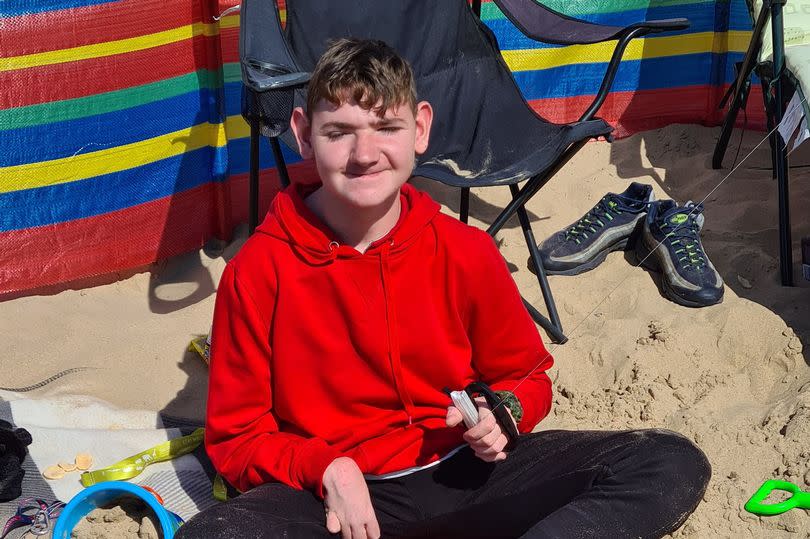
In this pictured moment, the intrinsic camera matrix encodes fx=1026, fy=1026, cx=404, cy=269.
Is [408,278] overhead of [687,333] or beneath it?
overhead

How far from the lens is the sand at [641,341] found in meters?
2.80

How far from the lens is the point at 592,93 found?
4891 mm

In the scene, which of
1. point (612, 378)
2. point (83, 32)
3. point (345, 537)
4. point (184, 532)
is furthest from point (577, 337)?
point (83, 32)

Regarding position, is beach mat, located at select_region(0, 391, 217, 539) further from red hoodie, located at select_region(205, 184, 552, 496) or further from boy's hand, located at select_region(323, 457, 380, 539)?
boy's hand, located at select_region(323, 457, 380, 539)

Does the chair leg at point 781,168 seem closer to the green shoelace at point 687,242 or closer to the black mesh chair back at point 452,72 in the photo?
the green shoelace at point 687,242

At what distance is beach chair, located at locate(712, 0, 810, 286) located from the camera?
3.57 meters

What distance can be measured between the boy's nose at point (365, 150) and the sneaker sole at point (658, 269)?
1.61 m

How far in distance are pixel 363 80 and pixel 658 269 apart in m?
1.98

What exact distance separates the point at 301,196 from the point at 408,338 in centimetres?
42

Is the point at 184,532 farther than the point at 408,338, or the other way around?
the point at 408,338

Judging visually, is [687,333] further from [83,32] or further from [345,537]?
[83,32]

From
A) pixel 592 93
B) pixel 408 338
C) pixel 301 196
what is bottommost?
pixel 592 93

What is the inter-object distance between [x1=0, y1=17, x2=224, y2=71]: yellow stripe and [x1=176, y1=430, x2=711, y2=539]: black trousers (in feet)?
6.67

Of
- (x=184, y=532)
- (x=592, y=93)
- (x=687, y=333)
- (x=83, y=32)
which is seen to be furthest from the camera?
(x=592, y=93)
